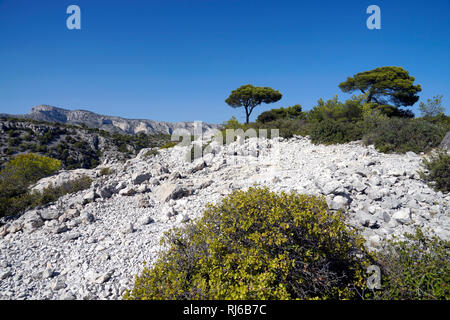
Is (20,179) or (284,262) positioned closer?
(284,262)

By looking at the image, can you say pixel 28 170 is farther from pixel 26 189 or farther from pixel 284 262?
pixel 284 262

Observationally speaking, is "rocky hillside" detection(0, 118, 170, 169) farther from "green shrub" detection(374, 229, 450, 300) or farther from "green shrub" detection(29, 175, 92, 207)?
"green shrub" detection(374, 229, 450, 300)

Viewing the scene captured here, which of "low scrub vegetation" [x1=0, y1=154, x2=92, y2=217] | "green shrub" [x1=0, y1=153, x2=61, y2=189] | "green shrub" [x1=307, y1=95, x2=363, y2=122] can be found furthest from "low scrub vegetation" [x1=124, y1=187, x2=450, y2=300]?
"green shrub" [x1=307, y1=95, x2=363, y2=122]

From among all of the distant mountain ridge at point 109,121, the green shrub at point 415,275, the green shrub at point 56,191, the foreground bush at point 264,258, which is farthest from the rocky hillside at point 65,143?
the distant mountain ridge at point 109,121

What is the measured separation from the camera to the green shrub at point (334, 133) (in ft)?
39.7

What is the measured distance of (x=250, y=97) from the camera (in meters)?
28.5

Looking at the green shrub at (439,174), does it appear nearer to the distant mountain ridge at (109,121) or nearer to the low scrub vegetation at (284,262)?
the low scrub vegetation at (284,262)

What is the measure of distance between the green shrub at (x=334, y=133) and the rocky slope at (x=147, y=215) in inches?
151

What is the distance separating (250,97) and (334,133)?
17.6 meters

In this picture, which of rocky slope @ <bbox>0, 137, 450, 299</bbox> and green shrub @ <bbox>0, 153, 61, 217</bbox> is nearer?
rocky slope @ <bbox>0, 137, 450, 299</bbox>

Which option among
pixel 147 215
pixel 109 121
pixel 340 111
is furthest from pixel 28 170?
pixel 109 121

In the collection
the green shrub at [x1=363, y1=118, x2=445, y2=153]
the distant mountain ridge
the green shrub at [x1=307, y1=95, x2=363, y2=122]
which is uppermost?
the distant mountain ridge

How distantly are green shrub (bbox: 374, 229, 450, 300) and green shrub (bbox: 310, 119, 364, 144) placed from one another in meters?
9.80

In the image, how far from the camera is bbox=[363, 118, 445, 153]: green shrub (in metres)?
9.04
